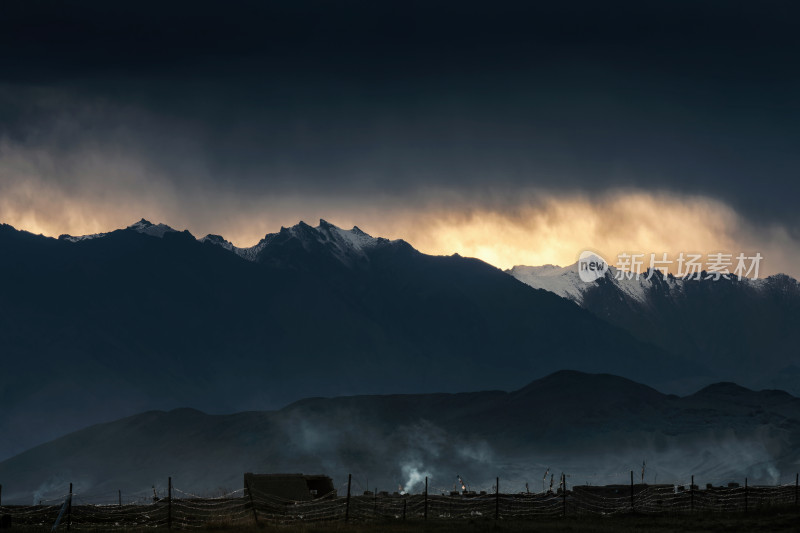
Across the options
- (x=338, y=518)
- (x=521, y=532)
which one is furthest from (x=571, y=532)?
(x=338, y=518)

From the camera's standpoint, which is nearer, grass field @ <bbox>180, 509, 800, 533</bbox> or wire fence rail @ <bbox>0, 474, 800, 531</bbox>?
grass field @ <bbox>180, 509, 800, 533</bbox>

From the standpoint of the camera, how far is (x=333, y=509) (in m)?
68.8

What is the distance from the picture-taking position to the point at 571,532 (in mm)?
53750

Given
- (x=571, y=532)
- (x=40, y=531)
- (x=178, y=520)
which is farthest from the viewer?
(x=178, y=520)

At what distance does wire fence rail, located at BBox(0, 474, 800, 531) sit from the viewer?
56.3m

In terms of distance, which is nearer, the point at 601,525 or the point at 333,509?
the point at 601,525

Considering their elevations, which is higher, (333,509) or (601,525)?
(601,525)

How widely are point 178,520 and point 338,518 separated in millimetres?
9017

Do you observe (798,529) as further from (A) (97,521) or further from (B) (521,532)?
(A) (97,521)

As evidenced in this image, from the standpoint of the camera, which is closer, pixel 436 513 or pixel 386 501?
pixel 436 513

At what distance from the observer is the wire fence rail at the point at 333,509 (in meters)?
56.3

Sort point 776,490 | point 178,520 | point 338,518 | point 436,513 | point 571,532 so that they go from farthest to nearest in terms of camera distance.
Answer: point 776,490 → point 436,513 → point 338,518 → point 178,520 → point 571,532

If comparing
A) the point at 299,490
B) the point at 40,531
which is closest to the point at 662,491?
the point at 299,490

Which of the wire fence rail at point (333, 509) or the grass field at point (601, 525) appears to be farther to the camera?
the wire fence rail at point (333, 509)
